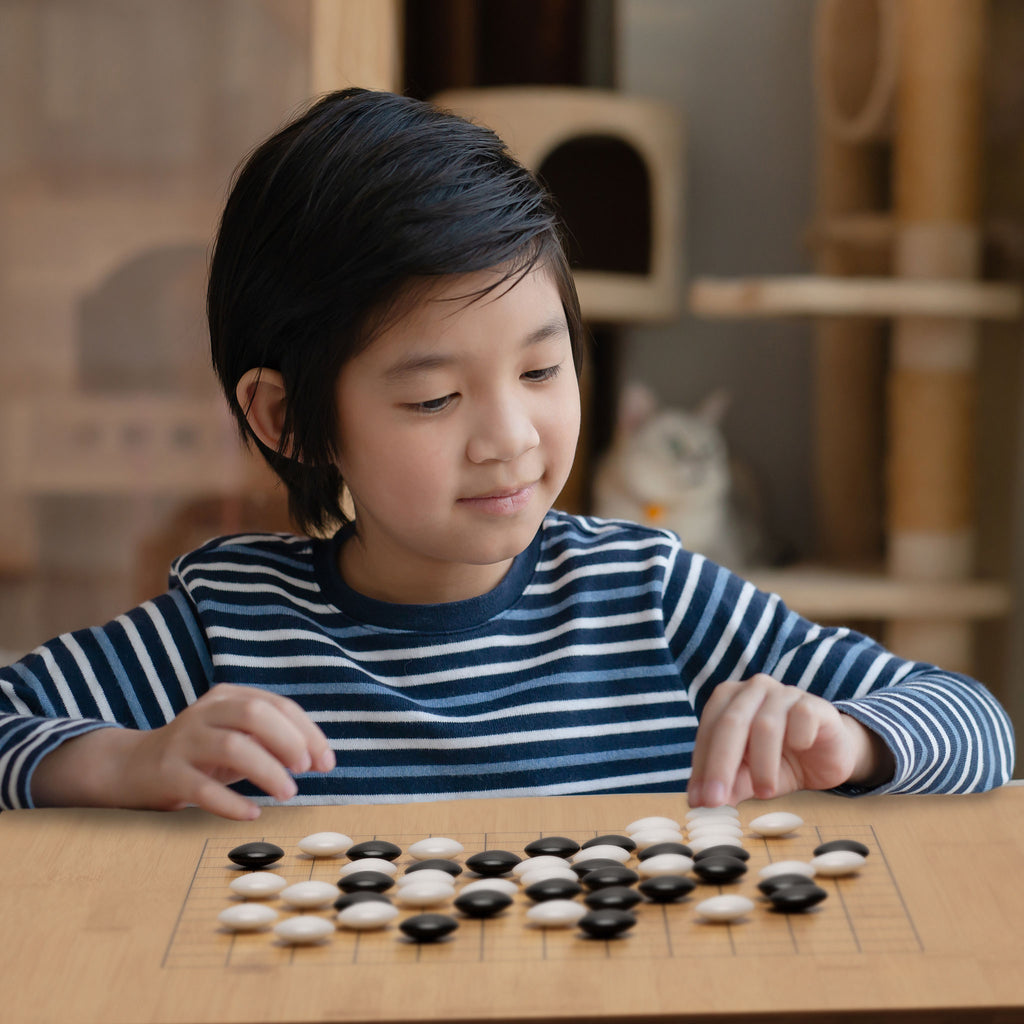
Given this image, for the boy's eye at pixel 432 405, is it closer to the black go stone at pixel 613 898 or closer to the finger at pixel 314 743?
the finger at pixel 314 743

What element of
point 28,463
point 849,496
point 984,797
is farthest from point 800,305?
point 984,797

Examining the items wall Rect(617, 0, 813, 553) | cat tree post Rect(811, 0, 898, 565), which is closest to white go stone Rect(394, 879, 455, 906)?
cat tree post Rect(811, 0, 898, 565)

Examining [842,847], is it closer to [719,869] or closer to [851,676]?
[719,869]

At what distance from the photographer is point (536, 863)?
1.74 ft

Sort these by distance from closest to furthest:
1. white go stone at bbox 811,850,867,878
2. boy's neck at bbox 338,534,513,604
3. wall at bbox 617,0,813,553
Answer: white go stone at bbox 811,850,867,878 < boy's neck at bbox 338,534,513,604 < wall at bbox 617,0,813,553

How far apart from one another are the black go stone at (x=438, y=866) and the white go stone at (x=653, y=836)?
8 centimetres

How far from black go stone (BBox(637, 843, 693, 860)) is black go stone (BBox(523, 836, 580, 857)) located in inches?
1.2

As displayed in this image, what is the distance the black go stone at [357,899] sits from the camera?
495 millimetres

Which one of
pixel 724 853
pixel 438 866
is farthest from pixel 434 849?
pixel 724 853

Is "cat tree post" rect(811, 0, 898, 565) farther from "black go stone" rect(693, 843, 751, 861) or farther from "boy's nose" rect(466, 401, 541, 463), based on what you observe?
"black go stone" rect(693, 843, 751, 861)

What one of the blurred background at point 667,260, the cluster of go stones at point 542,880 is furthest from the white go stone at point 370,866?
the blurred background at point 667,260

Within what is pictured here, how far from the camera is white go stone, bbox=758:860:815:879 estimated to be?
51cm

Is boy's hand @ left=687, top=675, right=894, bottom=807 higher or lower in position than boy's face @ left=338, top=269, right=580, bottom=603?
lower

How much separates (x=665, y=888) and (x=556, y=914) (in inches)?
1.8
